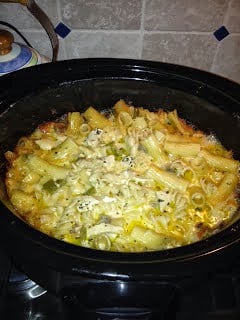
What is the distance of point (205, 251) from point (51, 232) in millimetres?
385

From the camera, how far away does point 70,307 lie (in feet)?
2.77

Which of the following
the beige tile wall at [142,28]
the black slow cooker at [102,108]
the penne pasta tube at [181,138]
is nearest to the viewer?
the black slow cooker at [102,108]

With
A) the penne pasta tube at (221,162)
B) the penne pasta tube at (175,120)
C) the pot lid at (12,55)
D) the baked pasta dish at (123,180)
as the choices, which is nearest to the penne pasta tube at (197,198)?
the baked pasta dish at (123,180)

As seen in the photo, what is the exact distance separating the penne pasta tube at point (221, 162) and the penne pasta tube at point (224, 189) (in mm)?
37

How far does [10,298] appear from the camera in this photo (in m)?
0.87

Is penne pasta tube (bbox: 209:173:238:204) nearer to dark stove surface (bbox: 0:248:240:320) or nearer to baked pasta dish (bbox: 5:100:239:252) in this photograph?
baked pasta dish (bbox: 5:100:239:252)

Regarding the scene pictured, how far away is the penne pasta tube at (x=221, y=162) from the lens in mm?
1021

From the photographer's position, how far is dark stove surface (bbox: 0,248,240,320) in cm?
85

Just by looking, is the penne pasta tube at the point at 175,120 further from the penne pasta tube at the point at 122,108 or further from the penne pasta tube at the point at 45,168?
the penne pasta tube at the point at 45,168

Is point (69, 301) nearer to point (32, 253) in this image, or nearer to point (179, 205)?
point (32, 253)

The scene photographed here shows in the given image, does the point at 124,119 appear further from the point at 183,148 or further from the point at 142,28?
the point at 142,28

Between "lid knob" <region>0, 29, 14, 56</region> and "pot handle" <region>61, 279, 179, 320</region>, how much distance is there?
0.72 m

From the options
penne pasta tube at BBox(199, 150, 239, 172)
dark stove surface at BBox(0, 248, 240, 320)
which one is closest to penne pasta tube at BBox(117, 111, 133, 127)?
penne pasta tube at BBox(199, 150, 239, 172)

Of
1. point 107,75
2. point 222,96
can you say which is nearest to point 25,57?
point 107,75
